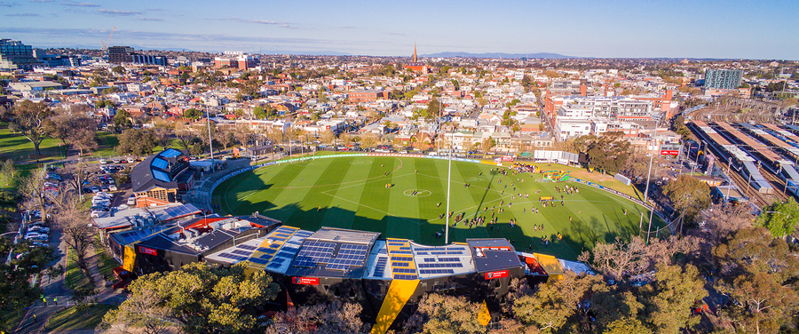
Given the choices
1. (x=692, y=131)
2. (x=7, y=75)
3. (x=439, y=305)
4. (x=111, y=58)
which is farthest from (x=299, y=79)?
(x=439, y=305)

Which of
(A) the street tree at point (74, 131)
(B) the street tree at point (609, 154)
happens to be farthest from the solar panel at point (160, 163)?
(B) the street tree at point (609, 154)

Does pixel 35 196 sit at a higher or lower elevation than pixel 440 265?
lower

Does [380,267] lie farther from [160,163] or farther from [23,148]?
[23,148]

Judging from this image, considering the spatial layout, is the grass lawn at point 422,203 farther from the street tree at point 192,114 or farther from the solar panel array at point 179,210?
the street tree at point 192,114

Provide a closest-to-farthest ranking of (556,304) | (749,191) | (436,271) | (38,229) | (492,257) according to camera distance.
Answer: (556,304) < (436,271) < (492,257) < (38,229) < (749,191)

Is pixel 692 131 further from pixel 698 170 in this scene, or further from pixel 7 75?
pixel 7 75

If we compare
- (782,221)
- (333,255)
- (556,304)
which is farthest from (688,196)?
(333,255)

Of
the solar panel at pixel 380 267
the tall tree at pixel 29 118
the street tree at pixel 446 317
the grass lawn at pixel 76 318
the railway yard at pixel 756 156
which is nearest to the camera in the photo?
the street tree at pixel 446 317
